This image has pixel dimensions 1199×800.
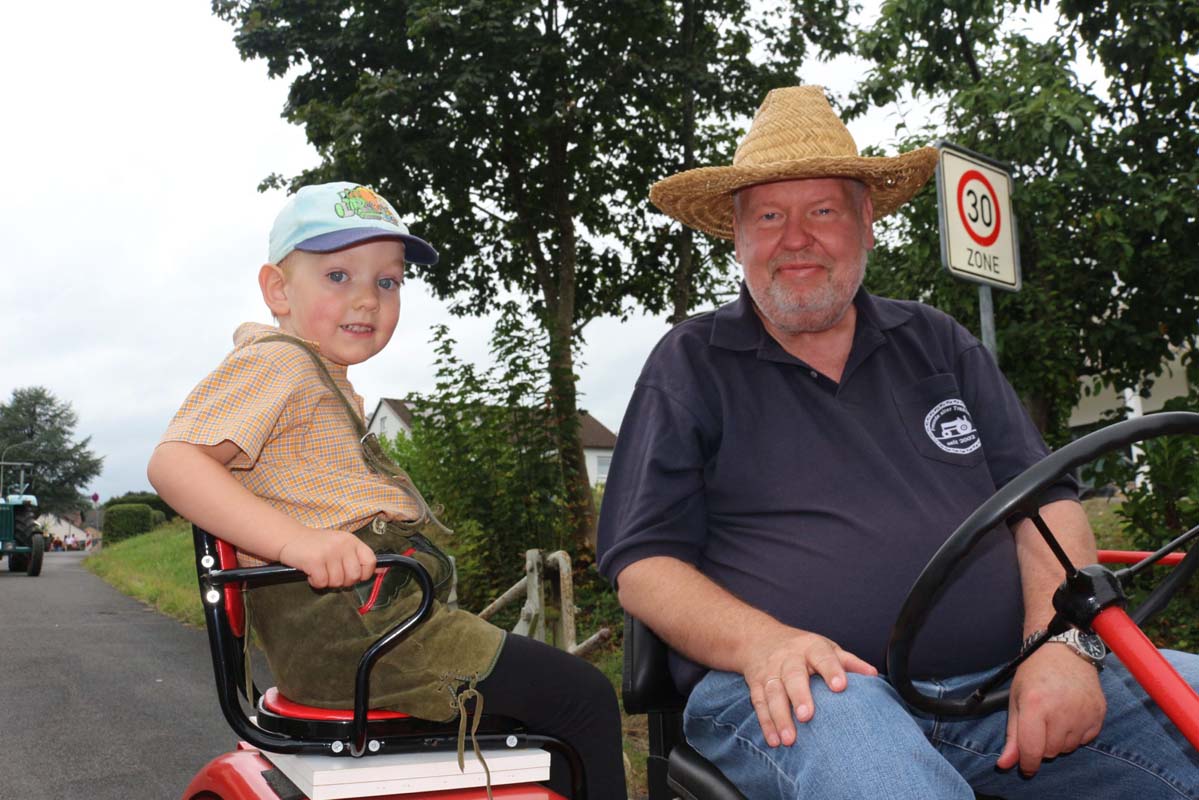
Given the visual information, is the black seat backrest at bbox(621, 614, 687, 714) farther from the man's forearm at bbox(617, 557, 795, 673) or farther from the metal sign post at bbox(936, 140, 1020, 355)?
the metal sign post at bbox(936, 140, 1020, 355)

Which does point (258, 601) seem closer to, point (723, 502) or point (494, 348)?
point (723, 502)

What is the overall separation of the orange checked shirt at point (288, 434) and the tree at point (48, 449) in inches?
3588

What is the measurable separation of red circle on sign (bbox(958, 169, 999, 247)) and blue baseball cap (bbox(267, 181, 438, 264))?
7.77ft

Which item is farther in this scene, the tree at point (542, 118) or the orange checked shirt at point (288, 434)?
the tree at point (542, 118)

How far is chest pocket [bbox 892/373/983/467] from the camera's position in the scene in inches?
87.0

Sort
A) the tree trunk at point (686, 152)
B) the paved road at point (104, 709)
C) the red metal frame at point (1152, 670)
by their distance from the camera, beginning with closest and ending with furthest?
1. the red metal frame at point (1152, 670)
2. the paved road at point (104, 709)
3. the tree trunk at point (686, 152)

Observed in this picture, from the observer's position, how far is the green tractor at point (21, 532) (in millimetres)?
18312

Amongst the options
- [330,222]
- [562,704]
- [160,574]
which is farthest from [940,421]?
[160,574]

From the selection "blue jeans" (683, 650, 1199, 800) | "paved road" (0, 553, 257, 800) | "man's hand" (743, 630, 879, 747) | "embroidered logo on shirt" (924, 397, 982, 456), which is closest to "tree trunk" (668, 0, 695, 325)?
"paved road" (0, 553, 257, 800)

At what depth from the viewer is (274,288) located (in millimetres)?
2402

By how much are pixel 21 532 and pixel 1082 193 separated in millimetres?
18265

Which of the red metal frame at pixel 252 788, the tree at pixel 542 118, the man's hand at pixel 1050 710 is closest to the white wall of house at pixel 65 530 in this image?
the tree at pixel 542 118

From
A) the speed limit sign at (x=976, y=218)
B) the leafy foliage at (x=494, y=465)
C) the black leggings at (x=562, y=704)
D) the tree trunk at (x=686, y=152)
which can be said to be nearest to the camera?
the black leggings at (x=562, y=704)

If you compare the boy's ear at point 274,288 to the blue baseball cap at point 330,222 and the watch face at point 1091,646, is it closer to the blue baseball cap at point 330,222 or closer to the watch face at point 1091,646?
the blue baseball cap at point 330,222
